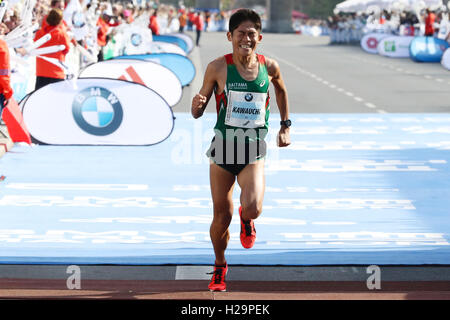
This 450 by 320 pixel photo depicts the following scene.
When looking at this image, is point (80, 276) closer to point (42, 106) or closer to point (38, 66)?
point (42, 106)

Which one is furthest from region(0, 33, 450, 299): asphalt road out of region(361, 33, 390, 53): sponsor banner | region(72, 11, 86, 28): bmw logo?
region(72, 11, 86, 28): bmw logo

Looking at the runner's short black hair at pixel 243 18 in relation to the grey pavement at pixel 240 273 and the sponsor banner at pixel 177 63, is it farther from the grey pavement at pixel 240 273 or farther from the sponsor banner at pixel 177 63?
the sponsor banner at pixel 177 63

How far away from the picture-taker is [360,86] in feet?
78.6

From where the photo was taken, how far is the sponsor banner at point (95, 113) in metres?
12.9

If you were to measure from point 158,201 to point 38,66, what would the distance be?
5.26 m

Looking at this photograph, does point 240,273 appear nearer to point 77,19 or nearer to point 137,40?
point 77,19

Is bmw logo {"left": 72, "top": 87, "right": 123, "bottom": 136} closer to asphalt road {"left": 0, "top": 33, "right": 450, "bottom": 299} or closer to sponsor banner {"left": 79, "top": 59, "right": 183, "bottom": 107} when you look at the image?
sponsor banner {"left": 79, "top": 59, "right": 183, "bottom": 107}

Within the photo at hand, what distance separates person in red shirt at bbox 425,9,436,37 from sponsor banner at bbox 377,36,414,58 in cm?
111

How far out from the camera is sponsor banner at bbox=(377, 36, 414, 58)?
125 ft

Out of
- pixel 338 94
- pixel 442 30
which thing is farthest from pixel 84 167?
pixel 442 30

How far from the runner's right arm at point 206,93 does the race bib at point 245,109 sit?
6.1 inches

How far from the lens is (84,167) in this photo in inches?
452

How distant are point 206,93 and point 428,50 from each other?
1177 inches

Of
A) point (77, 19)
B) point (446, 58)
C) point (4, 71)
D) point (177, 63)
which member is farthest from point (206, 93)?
point (446, 58)
